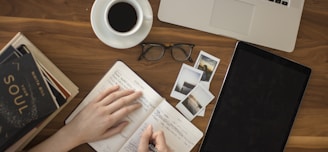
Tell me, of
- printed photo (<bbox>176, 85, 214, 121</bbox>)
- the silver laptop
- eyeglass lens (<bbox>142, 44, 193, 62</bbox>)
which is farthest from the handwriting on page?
the silver laptop

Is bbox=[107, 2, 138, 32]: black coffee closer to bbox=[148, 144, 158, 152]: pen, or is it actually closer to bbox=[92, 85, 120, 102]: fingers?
bbox=[92, 85, 120, 102]: fingers

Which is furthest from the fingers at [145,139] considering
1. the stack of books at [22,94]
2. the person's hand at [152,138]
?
the stack of books at [22,94]

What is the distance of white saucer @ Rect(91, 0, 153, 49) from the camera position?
905mm

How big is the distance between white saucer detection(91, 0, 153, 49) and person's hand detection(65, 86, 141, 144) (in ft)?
0.40

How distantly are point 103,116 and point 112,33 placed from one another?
21 cm

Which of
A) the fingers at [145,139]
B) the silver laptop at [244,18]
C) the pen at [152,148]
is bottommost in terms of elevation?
the pen at [152,148]

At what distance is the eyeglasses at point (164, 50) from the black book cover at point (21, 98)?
26 cm

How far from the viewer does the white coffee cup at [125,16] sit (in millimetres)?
906

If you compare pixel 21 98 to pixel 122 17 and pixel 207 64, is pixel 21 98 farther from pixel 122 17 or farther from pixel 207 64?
pixel 207 64

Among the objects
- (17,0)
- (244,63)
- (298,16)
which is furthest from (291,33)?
(17,0)

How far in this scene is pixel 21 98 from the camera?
0.84 meters

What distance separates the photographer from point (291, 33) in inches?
41.9

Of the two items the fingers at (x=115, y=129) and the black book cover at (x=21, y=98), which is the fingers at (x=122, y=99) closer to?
the fingers at (x=115, y=129)

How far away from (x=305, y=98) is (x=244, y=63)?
0.23 meters
